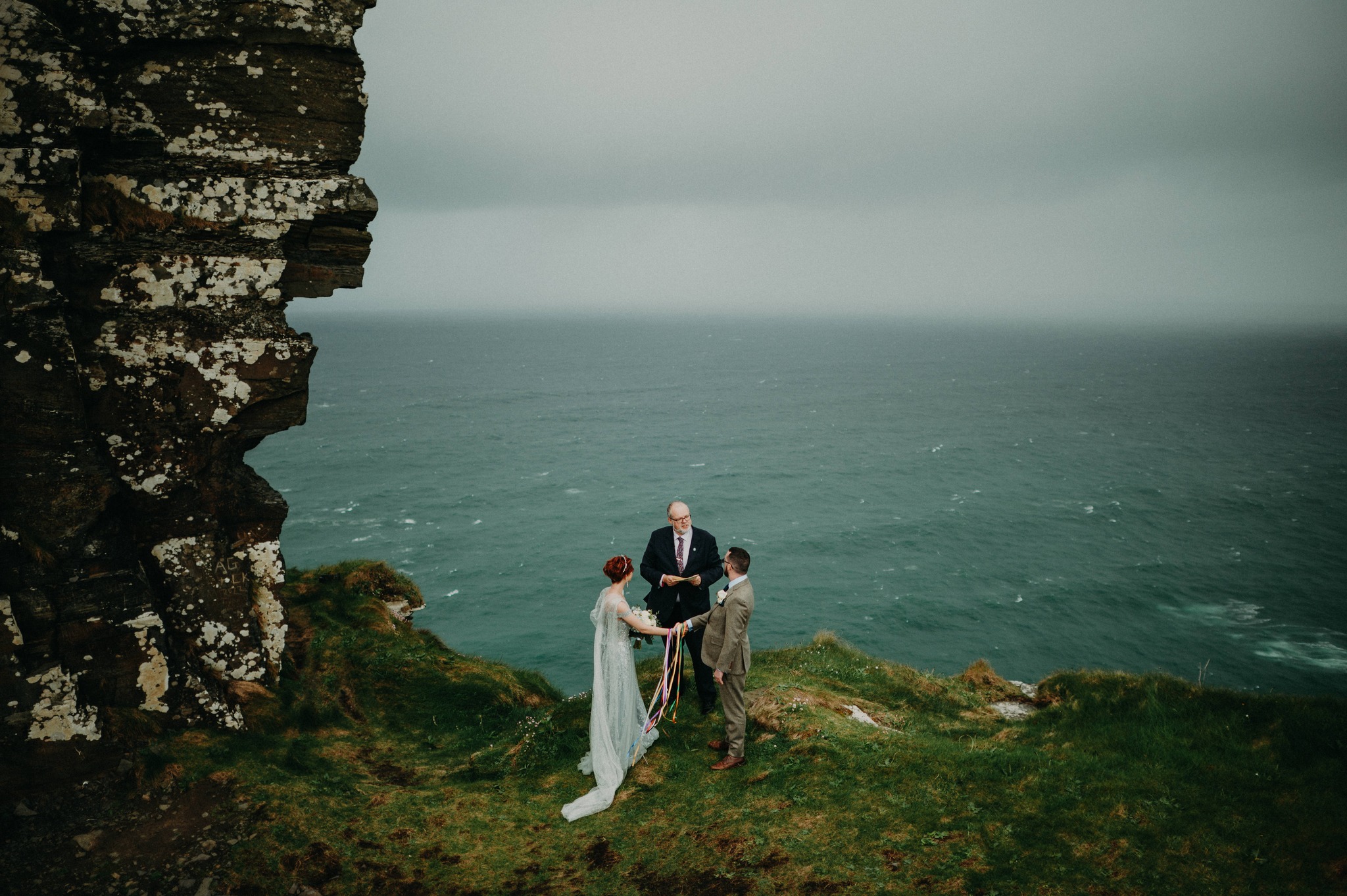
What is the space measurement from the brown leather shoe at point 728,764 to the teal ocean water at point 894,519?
3508cm

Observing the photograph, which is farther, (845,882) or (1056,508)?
(1056,508)

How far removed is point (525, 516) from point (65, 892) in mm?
67494

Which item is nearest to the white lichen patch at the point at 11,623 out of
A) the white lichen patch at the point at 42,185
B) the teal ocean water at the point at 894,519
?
the white lichen patch at the point at 42,185

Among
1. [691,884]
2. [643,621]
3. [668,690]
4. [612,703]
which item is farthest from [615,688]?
[691,884]

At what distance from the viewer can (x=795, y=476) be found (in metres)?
91.6

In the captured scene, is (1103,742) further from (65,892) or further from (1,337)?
(1,337)

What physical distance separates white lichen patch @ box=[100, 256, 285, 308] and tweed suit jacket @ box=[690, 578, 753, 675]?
9.49 m

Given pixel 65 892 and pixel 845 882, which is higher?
pixel 845 882

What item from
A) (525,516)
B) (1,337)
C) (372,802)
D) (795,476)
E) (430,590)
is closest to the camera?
(1,337)

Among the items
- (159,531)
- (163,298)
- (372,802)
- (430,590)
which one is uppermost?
(163,298)

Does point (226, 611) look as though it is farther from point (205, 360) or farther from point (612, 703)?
point (612, 703)

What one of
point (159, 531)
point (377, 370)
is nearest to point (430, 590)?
point (159, 531)

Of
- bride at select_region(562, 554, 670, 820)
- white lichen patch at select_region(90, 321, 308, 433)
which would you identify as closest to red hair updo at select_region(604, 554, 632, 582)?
bride at select_region(562, 554, 670, 820)

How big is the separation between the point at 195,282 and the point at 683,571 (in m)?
9.72
